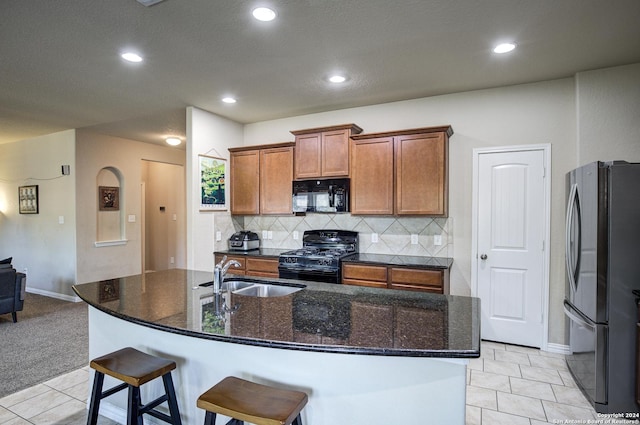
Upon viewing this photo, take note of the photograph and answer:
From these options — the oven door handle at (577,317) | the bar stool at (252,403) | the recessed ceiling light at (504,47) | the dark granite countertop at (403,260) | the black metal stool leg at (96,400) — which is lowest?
the black metal stool leg at (96,400)

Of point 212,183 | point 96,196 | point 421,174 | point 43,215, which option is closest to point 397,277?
point 421,174

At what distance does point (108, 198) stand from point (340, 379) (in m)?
5.86

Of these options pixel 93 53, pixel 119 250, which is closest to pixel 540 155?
pixel 93 53

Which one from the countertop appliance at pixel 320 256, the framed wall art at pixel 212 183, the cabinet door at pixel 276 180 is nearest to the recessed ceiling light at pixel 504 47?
the countertop appliance at pixel 320 256

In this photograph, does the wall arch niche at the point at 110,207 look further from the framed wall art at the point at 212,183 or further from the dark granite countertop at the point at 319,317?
the dark granite countertop at the point at 319,317

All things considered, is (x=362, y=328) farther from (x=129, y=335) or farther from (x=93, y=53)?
(x=93, y=53)

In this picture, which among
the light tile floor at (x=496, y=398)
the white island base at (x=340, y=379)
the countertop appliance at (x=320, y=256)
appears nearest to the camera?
the white island base at (x=340, y=379)

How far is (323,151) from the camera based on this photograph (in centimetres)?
427

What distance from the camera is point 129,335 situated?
2266 millimetres

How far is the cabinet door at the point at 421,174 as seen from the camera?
3.72 m

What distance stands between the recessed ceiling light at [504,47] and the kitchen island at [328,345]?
2.02 m

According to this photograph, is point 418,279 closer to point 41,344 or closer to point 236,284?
point 236,284

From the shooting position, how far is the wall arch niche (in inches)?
236

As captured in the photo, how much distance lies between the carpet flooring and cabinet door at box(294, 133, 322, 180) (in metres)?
2.92
